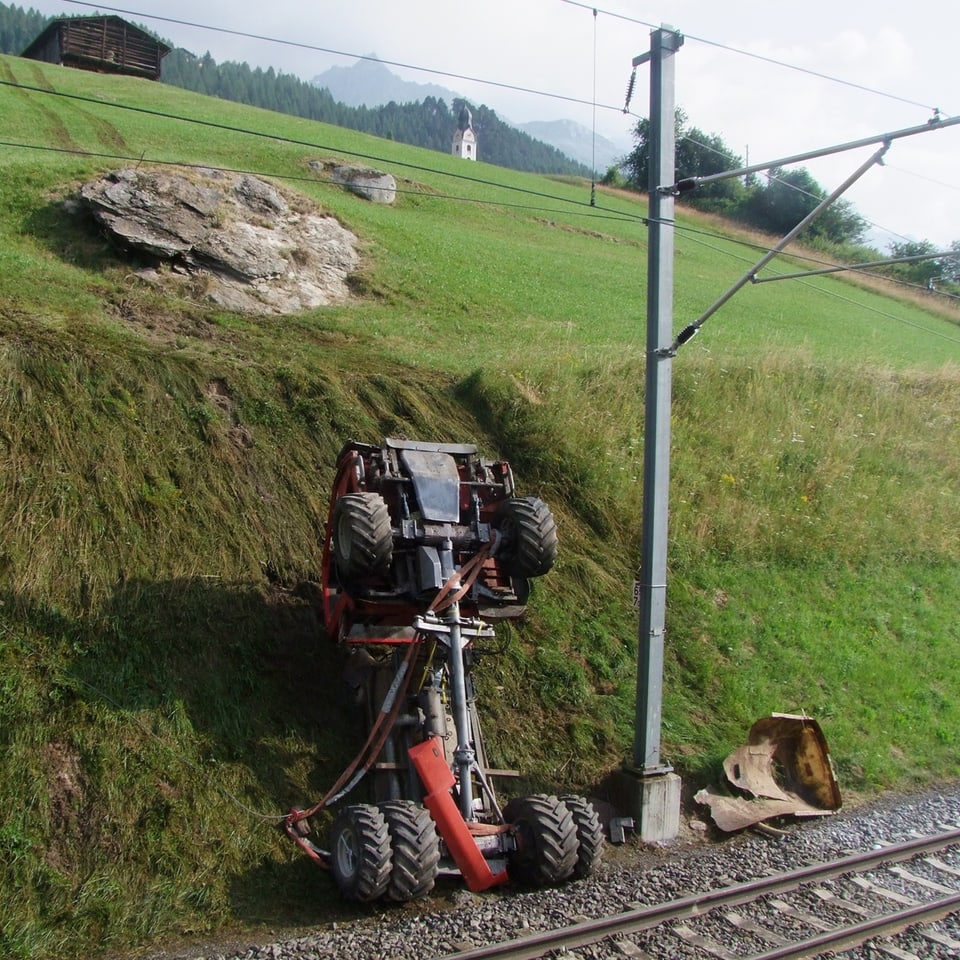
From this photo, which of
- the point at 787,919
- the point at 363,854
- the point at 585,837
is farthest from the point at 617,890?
the point at 363,854

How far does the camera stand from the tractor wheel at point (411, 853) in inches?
266

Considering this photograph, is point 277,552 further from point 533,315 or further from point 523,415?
point 533,315

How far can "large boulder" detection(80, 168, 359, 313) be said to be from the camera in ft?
51.2

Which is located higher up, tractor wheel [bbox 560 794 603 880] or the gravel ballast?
tractor wheel [bbox 560 794 603 880]

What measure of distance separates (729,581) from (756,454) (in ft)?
11.1

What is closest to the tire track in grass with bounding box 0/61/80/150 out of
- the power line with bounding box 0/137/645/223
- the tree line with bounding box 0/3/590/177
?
the power line with bounding box 0/137/645/223

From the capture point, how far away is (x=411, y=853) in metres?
6.75

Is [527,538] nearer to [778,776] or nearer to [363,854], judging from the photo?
[363,854]

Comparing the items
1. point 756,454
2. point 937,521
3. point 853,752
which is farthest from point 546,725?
point 937,521

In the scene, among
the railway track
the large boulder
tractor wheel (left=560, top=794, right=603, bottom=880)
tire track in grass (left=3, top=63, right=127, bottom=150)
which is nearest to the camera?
the railway track

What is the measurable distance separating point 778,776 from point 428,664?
4.63 meters

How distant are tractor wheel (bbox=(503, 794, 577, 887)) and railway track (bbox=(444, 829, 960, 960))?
0.41 metres

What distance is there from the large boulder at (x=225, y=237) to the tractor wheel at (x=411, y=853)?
10.5 metres

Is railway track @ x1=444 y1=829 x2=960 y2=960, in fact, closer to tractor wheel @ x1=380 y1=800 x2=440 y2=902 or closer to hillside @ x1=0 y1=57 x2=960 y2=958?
tractor wheel @ x1=380 y1=800 x2=440 y2=902
